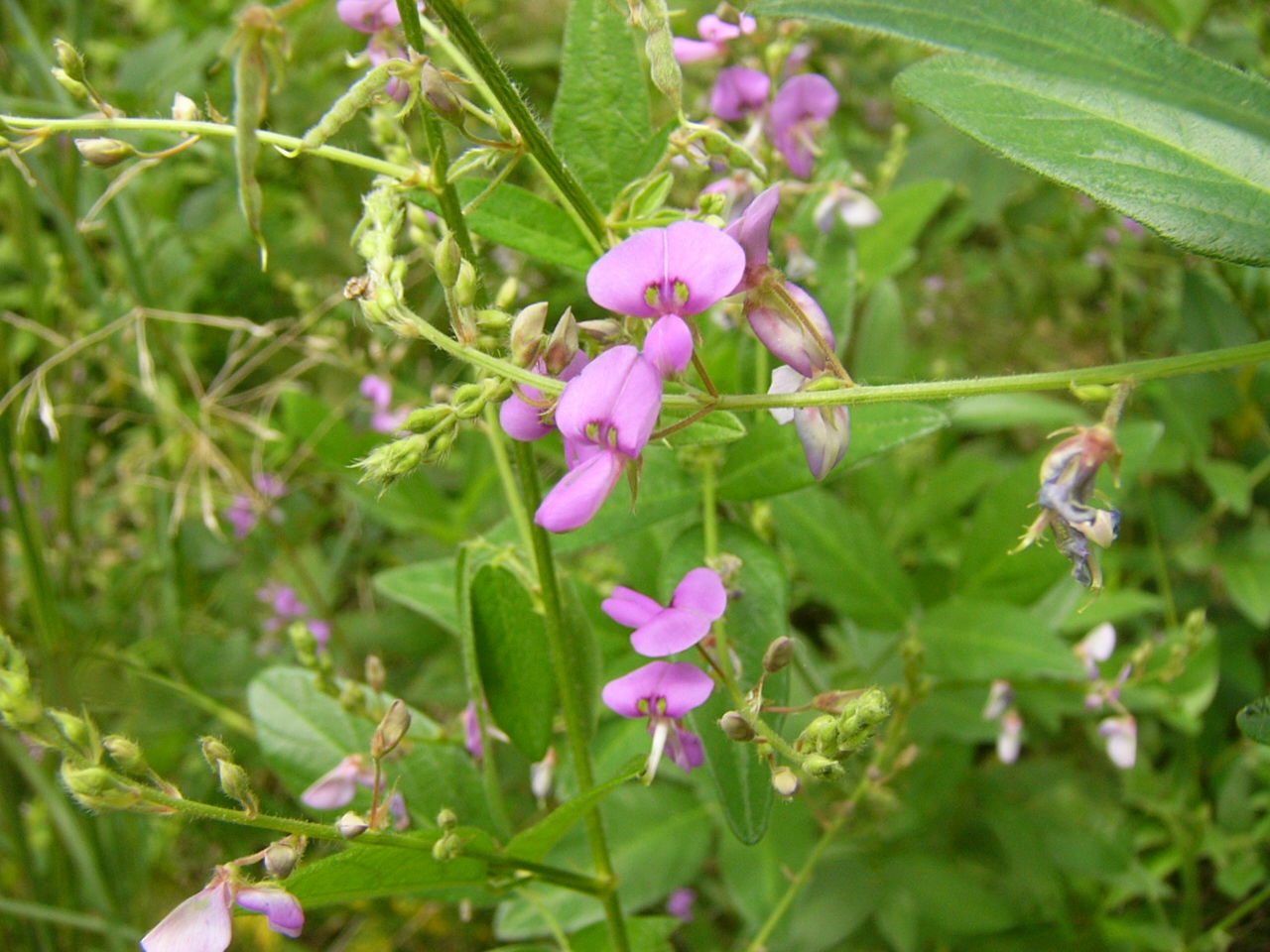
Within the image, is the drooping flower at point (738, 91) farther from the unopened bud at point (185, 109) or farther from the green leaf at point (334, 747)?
the green leaf at point (334, 747)

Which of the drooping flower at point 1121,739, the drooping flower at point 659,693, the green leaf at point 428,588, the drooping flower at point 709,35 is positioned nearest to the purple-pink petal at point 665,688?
the drooping flower at point 659,693

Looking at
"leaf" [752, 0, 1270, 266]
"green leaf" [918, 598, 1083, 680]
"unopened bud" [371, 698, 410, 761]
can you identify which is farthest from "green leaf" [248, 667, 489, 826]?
"leaf" [752, 0, 1270, 266]

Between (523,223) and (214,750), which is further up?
(523,223)

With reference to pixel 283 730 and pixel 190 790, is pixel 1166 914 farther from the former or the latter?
pixel 190 790

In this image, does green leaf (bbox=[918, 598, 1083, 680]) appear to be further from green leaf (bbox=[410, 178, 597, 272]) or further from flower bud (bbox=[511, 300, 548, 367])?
flower bud (bbox=[511, 300, 548, 367])

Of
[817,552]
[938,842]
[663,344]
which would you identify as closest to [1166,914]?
[938,842]

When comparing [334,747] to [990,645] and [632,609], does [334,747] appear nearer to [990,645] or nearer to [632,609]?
[632,609]

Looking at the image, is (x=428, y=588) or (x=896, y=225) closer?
(x=428, y=588)

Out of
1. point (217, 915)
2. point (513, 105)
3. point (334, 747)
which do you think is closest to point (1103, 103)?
point (513, 105)
